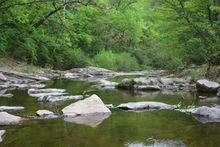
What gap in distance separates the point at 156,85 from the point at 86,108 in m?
8.03

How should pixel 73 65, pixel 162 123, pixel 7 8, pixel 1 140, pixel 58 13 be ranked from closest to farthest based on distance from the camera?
pixel 1 140 < pixel 162 123 < pixel 7 8 < pixel 58 13 < pixel 73 65

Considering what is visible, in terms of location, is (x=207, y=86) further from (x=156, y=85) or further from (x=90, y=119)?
(x=90, y=119)

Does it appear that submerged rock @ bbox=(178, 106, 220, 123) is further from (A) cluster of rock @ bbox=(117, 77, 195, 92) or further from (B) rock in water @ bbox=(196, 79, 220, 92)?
(A) cluster of rock @ bbox=(117, 77, 195, 92)

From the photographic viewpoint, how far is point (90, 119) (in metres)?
9.92

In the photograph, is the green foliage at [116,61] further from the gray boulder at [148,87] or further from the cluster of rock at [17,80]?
the gray boulder at [148,87]

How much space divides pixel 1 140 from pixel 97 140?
5.91 feet

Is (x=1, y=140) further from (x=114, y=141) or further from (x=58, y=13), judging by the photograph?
(x=58, y=13)

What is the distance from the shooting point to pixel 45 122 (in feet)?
31.0

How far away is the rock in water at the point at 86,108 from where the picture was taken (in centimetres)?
1050

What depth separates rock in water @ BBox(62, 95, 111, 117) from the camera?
10500mm

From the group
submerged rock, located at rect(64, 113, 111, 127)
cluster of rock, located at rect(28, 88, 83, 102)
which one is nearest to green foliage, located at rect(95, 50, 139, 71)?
cluster of rock, located at rect(28, 88, 83, 102)

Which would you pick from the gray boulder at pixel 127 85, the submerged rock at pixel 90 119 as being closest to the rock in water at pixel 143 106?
the submerged rock at pixel 90 119

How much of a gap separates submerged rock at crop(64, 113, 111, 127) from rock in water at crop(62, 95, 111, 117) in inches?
8.1

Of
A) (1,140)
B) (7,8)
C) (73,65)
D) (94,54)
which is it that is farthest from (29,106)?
(94,54)
